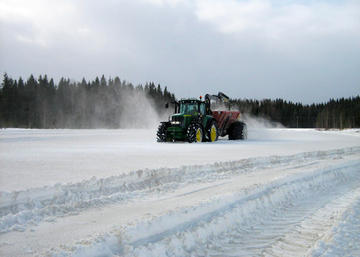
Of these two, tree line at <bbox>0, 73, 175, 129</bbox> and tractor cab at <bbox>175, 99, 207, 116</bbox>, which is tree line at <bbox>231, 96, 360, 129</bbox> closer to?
tree line at <bbox>0, 73, 175, 129</bbox>

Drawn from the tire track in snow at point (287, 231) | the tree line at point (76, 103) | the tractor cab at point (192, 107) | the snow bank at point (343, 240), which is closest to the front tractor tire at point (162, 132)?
the tractor cab at point (192, 107)

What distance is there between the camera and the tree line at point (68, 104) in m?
57.3

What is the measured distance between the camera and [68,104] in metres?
64.1

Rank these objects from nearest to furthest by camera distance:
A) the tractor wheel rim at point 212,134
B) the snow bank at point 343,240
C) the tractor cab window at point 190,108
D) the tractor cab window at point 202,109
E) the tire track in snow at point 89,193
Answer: the snow bank at point 343,240
the tire track in snow at point 89,193
the tractor cab window at point 190,108
the tractor cab window at point 202,109
the tractor wheel rim at point 212,134

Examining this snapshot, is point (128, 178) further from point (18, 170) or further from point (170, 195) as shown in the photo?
point (18, 170)

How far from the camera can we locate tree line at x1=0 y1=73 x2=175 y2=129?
188 ft

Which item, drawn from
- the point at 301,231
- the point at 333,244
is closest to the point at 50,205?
the point at 301,231

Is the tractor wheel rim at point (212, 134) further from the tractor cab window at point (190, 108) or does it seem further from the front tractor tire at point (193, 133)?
the tractor cab window at point (190, 108)

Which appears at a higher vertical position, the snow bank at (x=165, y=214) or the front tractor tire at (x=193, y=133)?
the front tractor tire at (x=193, y=133)

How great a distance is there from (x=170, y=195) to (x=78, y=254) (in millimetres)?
2451

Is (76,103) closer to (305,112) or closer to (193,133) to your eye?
(193,133)

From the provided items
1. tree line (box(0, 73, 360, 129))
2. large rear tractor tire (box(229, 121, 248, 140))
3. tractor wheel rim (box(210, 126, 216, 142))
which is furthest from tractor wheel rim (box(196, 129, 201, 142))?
tree line (box(0, 73, 360, 129))

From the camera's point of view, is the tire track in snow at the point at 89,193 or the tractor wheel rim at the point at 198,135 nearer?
the tire track in snow at the point at 89,193

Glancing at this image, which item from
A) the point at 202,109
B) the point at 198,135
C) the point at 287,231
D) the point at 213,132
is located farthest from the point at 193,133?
the point at 287,231
